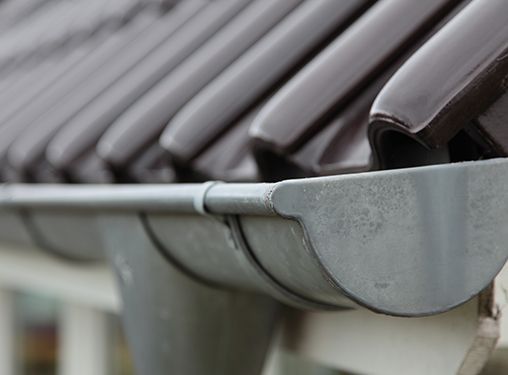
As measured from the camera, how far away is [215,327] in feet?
7.02

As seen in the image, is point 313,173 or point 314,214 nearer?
point 314,214

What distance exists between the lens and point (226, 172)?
6.70ft

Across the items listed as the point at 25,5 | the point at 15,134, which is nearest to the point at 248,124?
the point at 15,134

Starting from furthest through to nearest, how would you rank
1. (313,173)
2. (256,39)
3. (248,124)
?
(256,39)
(248,124)
(313,173)

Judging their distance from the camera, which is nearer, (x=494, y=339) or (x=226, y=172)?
(x=494, y=339)

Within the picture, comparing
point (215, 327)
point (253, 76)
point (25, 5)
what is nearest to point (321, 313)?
point (215, 327)

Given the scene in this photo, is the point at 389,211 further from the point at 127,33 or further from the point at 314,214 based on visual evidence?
the point at 127,33

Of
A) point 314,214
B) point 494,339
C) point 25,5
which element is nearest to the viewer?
point 314,214

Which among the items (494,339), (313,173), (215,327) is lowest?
(215,327)

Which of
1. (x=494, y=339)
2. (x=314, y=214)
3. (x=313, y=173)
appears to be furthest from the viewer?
(x=313, y=173)

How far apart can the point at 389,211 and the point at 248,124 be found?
34.4 inches

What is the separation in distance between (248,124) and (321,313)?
34cm

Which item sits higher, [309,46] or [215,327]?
[309,46]

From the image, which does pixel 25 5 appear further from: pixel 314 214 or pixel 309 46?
pixel 314 214
